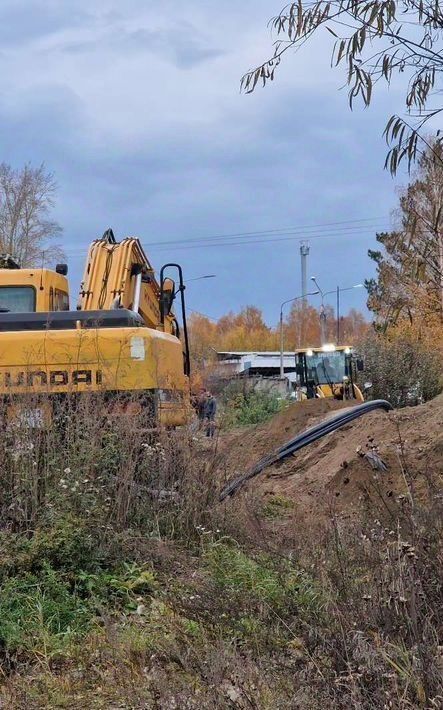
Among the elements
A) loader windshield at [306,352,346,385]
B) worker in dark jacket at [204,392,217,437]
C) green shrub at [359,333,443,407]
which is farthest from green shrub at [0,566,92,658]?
green shrub at [359,333,443,407]

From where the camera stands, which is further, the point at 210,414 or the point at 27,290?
the point at 27,290

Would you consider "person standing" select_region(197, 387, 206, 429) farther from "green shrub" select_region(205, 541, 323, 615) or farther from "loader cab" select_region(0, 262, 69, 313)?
"loader cab" select_region(0, 262, 69, 313)

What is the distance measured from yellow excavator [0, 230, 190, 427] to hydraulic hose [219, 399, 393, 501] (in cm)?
65

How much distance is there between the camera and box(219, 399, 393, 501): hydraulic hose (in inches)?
273

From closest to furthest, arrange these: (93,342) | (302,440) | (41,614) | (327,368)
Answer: (41,614) < (93,342) < (302,440) < (327,368)

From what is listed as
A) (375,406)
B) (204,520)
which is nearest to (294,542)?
(204,520)

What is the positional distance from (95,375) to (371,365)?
25.2m

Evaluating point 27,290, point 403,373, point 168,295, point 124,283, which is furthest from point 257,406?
point 27,290

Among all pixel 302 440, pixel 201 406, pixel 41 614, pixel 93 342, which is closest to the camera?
pixel 41 614

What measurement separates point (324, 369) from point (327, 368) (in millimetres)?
92

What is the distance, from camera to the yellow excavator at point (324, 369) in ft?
85.5

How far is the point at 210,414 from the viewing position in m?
7.56

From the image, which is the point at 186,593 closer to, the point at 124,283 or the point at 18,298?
the point at 18,298

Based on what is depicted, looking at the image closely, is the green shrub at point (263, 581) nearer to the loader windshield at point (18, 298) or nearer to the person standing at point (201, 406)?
the person standing at point (201, 406)
